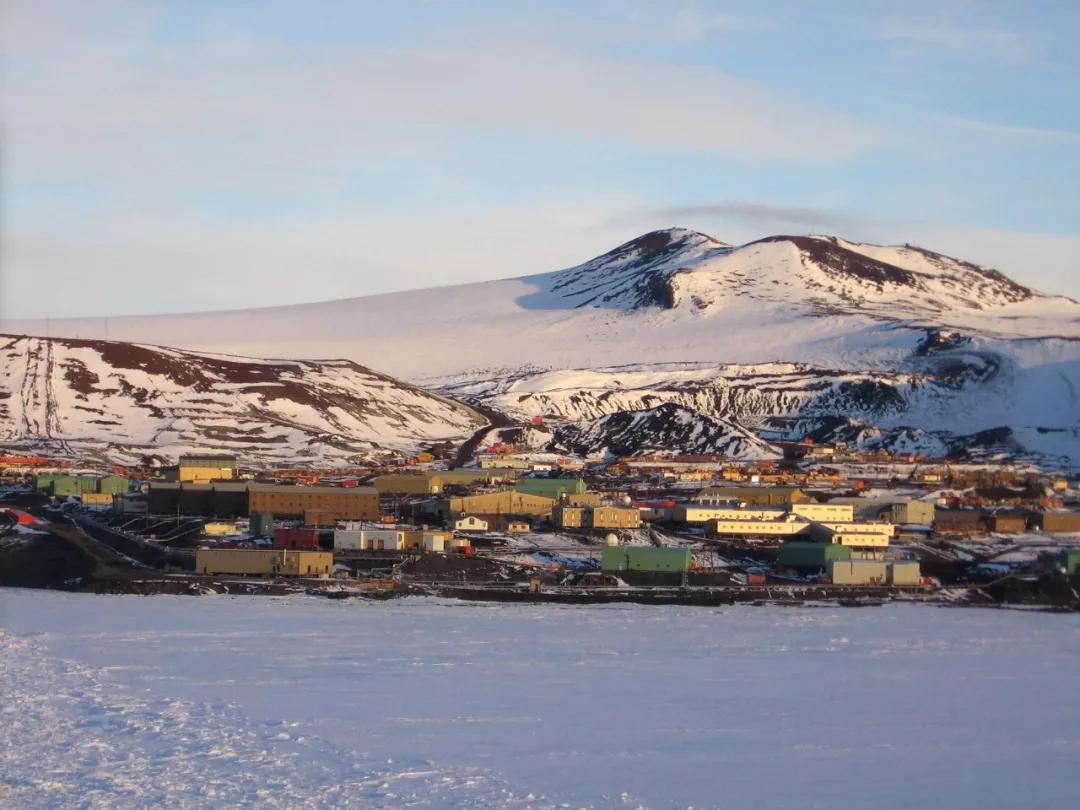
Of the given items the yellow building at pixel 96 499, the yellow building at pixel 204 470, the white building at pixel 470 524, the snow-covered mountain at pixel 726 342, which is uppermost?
the snow-covered mountain at pixel 726 342

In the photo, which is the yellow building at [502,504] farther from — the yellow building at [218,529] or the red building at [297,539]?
the yellow building at [218,529]

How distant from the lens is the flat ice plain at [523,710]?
14172 mm

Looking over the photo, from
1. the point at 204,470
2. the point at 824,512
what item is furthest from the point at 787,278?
the point at 824,512

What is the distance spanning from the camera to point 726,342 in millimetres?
98812

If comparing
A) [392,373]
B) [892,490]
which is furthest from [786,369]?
[892,490]

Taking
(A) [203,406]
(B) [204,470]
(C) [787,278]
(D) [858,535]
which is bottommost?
(D) [858,535]

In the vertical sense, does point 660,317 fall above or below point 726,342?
above

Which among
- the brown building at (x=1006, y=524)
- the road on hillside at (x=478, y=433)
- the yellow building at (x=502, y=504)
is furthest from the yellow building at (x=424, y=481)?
the brown building at (x=1006, y=524)

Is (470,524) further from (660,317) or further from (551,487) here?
(660,317)

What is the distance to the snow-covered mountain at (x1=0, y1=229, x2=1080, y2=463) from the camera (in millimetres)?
75000

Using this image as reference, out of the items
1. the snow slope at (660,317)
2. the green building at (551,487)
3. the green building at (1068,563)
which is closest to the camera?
the green building at (1068,563)

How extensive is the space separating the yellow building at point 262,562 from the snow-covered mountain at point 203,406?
80.9ft

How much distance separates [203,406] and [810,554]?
38.4 m

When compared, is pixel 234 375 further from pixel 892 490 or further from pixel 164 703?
pixel 164 703
